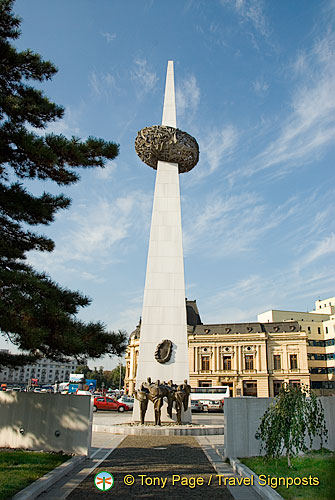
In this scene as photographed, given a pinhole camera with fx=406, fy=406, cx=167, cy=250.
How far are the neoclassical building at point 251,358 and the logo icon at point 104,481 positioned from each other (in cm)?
4858

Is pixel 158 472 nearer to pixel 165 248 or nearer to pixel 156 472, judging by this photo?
pixel 156 472

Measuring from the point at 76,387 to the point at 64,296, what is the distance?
43.6 m

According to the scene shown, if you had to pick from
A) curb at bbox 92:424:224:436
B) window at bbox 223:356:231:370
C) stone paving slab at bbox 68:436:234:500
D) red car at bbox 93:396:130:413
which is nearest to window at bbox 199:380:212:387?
window at bbox 223:356:231:370

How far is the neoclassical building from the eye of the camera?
53406 mm

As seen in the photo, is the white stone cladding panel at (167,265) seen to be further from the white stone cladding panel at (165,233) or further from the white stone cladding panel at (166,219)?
the white stone cladding panel at (166,219)

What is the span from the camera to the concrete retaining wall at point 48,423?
9516 millimetres

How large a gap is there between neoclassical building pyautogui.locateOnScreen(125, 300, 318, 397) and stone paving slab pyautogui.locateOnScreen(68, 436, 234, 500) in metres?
44.4

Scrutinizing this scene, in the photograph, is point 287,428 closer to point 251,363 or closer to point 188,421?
point 188,421

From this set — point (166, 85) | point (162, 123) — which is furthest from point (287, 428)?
A: point (166, 85)

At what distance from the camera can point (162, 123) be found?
2308 centimetres

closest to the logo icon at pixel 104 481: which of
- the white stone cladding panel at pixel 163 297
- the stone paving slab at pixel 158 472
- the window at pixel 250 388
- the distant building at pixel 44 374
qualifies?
the stone paving slab at pixel 158 472

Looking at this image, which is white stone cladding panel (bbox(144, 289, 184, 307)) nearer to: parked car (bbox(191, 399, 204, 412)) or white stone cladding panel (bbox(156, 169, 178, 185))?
white stone cladding panel (bbox(156, 169, 178, 185))

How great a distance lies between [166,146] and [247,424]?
1562 centimetres

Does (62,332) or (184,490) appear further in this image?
(62,332)
